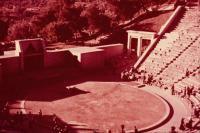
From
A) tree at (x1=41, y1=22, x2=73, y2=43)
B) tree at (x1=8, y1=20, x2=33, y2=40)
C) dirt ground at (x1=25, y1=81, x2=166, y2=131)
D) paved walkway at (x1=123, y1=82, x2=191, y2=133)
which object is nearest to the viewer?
paved walkway at (x1=123, y1=82, x2=191, y2=133)

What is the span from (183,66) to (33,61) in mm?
17654

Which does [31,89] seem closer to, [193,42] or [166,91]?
[166,91]

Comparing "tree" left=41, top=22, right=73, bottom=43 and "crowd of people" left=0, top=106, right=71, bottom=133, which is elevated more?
"tree" left=41, top=22, right=73, bottom=43

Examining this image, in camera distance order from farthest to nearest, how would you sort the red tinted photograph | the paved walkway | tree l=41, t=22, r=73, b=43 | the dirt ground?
tree l=41, t=22, r=73, b=43, the dirt ground, the red tinted photograph, the paved walkway

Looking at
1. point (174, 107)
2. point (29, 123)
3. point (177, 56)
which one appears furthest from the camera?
point (177, 56)

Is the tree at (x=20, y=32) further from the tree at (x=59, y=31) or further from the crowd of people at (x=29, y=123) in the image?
the crowd of people at (x=29, y=123)

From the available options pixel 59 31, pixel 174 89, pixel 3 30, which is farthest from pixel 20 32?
pixel 174 89

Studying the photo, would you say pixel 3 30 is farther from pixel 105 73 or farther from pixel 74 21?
pixel 105 73

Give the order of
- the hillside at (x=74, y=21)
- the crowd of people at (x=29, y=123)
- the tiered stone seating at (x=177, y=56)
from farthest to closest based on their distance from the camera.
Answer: the hillside at (x=74, y=21) < the tiered stone seating at (x=177, y=56) < the crowd of people at (x=29, y=123)

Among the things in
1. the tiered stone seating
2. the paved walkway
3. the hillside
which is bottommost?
the paved walkway

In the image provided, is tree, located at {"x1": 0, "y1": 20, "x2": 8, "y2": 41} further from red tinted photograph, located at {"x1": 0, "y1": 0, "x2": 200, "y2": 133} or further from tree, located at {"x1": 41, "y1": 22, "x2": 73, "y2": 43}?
tree, located at {"x1": 41, "y1": 22, "x2": 73, "y2": 43}

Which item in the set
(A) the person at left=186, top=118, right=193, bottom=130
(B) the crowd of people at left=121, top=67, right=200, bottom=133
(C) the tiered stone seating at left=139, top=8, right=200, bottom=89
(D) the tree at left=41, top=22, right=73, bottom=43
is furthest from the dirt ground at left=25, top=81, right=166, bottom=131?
(D) the tree at left=41, top=22, right=73, bottom=43

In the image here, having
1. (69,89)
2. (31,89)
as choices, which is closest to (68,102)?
(69,89)

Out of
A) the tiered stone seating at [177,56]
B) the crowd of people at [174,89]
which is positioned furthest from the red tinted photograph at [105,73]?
the tiered stone seating at [177,56]
